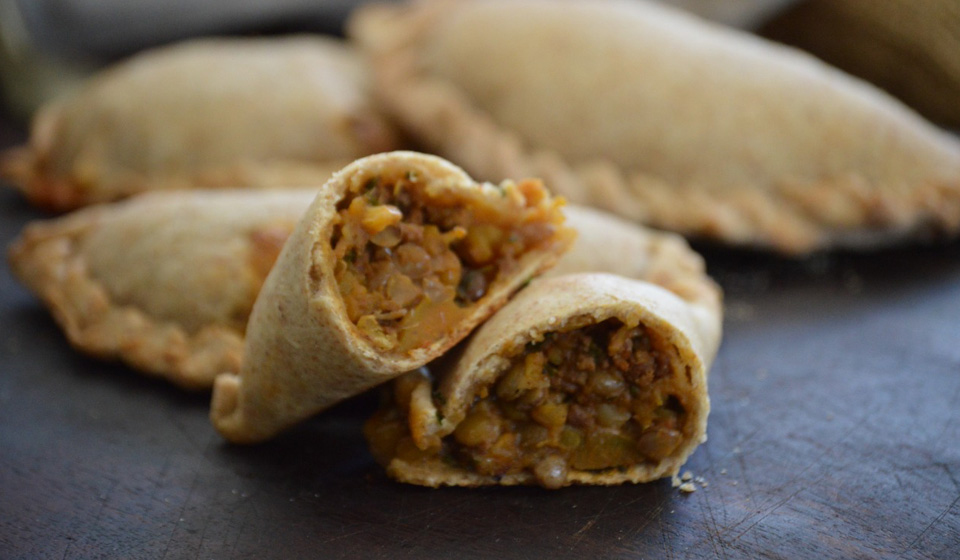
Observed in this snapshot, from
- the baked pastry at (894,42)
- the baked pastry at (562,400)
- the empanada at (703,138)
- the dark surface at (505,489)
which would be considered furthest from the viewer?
the baked pastry at (894,42)

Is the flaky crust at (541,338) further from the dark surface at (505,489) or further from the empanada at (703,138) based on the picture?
the empanada at (703,138)

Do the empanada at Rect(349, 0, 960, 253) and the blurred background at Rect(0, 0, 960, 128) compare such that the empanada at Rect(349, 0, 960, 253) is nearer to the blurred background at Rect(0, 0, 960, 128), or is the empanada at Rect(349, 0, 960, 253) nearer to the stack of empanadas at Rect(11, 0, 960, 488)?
the stack of empanadas at Rect(11, 0, 960, 488)

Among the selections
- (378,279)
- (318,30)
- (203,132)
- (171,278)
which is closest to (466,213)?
(378,279)

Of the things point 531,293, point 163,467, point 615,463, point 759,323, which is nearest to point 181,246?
point 163,467

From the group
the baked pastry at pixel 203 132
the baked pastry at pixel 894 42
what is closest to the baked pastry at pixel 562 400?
the baked pastry at pixel 203 132

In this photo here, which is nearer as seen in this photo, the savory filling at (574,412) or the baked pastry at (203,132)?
the savory filling at (574,412)

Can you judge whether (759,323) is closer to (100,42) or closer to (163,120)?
(163,120)
